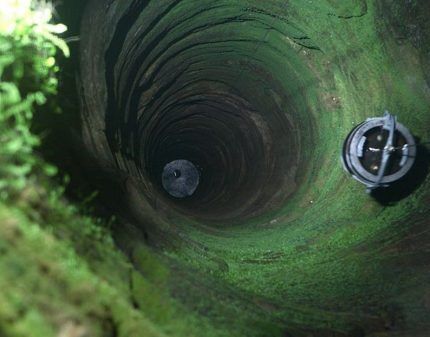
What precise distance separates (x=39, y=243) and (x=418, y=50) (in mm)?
3885

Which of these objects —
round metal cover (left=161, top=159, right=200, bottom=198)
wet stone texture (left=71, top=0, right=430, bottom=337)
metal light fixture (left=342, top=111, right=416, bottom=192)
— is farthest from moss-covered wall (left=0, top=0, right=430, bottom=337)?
round metal cover (left=161, top=159, right=200, bottom=198)

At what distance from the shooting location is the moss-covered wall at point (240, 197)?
1604 mm

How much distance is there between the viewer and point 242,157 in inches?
Result: 282

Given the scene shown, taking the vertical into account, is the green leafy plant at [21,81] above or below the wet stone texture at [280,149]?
below

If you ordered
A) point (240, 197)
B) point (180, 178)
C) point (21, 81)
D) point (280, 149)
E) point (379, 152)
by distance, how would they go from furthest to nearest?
point (180, 178) < point (240, 197) < point (280, 149) < point (379, 152) < point (21, 81)

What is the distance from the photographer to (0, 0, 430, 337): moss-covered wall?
160 centimetres

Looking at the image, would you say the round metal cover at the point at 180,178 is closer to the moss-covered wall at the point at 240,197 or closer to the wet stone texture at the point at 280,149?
the moss-covered wall at the point at 240,197

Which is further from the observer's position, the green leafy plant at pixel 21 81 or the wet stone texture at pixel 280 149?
the wet stone texture at pixel 280 149

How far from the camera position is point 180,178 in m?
8.64

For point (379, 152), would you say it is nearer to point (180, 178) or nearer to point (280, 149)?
point (280, 149)

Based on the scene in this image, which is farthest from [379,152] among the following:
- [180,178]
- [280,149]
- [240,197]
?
[180,178]

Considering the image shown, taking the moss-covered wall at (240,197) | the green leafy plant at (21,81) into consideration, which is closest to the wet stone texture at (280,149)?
the moss-covered wall at (240,197)

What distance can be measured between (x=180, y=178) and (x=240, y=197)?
9.03ft

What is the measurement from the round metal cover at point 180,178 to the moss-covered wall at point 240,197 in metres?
1.66
